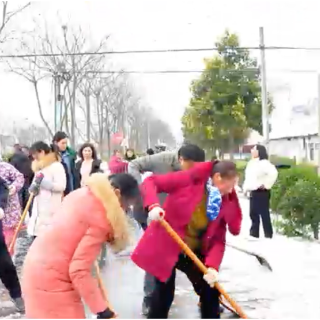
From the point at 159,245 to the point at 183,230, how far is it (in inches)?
8.1

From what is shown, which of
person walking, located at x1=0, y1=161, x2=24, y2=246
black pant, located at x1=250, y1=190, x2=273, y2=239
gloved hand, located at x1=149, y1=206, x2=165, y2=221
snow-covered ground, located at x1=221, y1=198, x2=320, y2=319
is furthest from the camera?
black pant, located at x1=250, y1=190, x2=273, y2=239

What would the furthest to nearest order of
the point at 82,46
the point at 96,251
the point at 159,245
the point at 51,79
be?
the point at 51,79, the point at 82,46, the point at 159,245, the point at 96,251

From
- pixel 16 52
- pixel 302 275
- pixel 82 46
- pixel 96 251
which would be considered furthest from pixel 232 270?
pixel 82 46

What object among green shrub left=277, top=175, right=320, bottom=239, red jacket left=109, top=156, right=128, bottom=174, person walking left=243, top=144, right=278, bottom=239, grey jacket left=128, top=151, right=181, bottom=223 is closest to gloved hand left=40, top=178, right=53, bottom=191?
grey jacket left=128, top=151, right=181, bottom=223

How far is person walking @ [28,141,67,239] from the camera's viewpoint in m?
6.63

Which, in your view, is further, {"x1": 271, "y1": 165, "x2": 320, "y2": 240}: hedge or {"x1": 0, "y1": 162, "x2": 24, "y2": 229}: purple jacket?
{"x1": 271, "y1": 165, "x2": 320, "y2": 240}: hedge

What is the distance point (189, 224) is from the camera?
4.14 m

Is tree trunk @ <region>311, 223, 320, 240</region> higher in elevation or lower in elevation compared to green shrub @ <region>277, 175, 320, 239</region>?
lower

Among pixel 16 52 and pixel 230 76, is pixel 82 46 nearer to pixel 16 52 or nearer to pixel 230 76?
pixel 16 52

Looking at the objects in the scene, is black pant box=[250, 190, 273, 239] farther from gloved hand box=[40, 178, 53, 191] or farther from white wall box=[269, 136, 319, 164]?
white wall box=[269, 136, 319, 164]

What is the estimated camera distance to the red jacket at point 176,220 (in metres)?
4.02

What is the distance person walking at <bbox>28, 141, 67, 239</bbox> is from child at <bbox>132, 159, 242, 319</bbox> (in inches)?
106

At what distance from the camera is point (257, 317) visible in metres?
4.93

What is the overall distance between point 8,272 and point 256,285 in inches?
97.6
